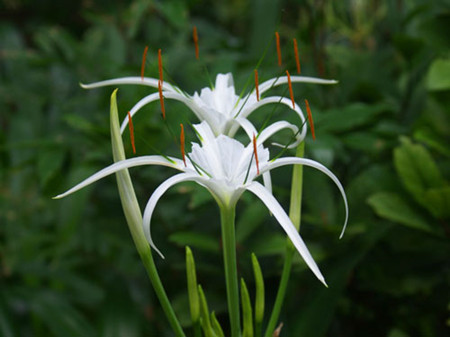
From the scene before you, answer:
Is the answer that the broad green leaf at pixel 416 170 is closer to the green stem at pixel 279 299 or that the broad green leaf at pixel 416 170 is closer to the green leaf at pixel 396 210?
the green leaf at pixel 396 210

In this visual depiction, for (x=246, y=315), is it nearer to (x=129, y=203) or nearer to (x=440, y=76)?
(x=129, y=203)

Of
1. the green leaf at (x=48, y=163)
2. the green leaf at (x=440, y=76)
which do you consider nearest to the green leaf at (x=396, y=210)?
the green leaf at (x=440, y=76)

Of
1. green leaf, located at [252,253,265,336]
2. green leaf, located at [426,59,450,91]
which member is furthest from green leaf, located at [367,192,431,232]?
green leaf, located at [252,253,265,336]

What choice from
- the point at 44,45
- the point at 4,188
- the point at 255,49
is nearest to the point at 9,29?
the point at 44,45

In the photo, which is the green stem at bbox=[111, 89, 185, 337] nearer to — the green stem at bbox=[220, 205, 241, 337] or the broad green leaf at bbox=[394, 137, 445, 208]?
the green stem at bbox=[220, 205, 241, 337]

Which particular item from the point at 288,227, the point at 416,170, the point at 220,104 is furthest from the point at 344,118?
the point at 288,227

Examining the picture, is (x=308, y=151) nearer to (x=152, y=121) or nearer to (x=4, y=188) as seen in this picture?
(x=152, y=121)

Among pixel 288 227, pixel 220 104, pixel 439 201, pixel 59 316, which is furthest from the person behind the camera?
pixel 59 316
